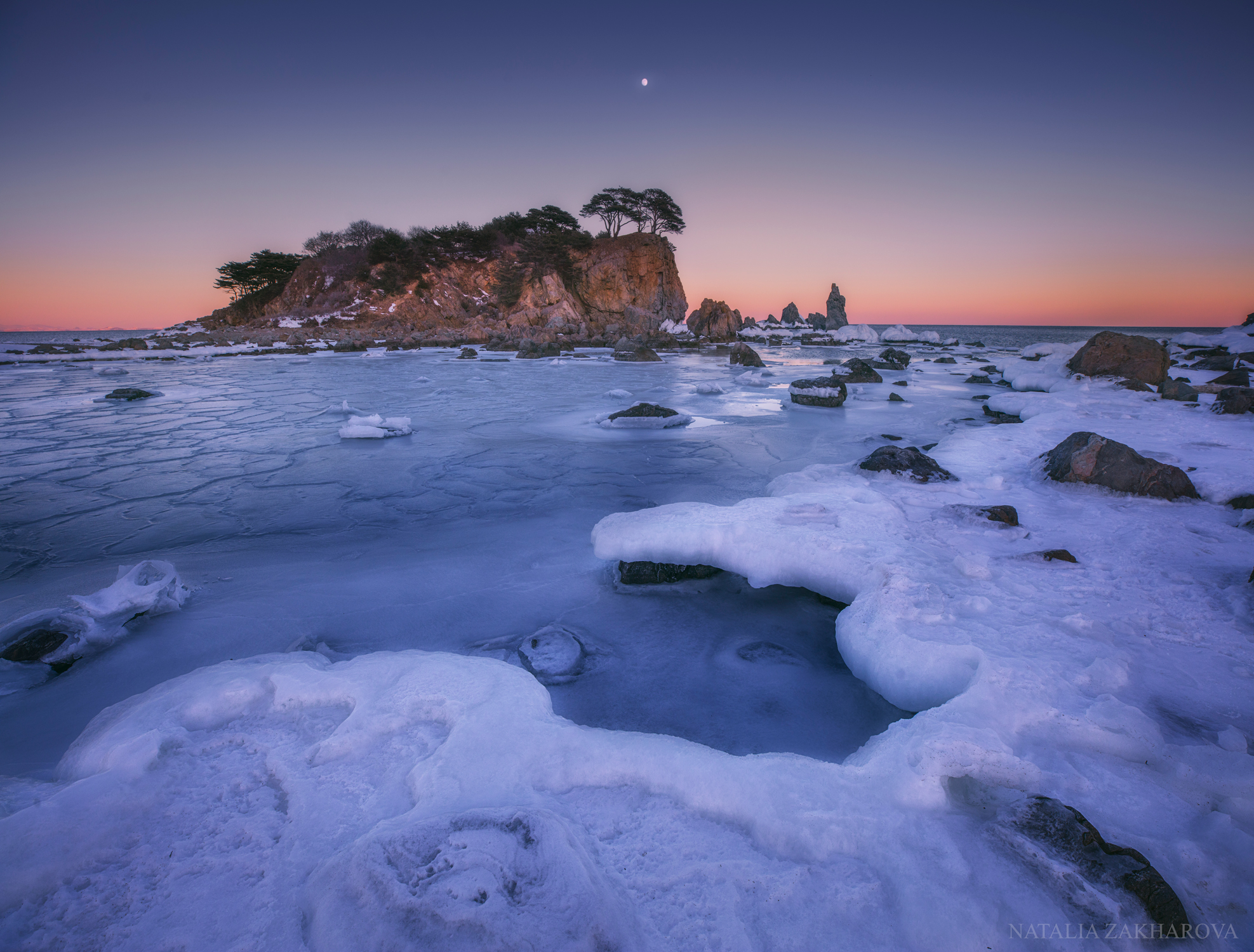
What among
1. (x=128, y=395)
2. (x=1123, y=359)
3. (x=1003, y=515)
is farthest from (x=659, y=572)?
(x=128, y=395)

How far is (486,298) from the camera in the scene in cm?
4119

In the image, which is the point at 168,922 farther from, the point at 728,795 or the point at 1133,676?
the point at 1133,676

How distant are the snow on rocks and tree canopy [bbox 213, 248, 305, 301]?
5181cm

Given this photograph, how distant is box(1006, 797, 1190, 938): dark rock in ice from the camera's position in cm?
112

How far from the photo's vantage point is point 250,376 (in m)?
14.8

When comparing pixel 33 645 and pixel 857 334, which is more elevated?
pixel 857 334

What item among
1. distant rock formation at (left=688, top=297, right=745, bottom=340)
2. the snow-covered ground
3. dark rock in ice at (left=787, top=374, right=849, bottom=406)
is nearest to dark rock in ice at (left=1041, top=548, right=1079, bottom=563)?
the snow-covered ground

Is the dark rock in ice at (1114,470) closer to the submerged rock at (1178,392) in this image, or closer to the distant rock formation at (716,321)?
the submerged rock at (1178,392)

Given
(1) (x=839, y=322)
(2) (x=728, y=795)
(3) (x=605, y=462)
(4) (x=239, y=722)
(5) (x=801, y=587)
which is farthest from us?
(1) (x=839, y=322)

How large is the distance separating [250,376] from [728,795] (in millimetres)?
17784

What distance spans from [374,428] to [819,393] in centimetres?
757

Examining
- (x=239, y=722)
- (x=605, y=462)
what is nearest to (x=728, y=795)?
(x=239, y=722)

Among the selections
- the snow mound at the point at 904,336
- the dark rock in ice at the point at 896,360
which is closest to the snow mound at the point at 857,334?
the snow mound at the point at 904,336

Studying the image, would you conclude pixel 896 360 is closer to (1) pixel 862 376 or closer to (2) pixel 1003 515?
(1) pixel 862 376
